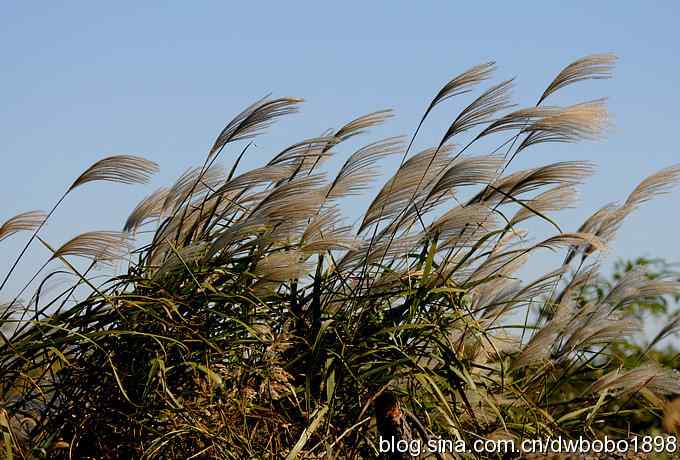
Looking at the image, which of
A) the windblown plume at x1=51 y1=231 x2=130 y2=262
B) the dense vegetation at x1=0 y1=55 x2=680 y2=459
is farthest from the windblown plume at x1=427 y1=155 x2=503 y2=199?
the windblown plume at x1=51 y1=231 x2=130 y2=262

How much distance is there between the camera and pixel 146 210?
3.75 metres

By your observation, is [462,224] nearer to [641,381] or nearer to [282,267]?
[282,267]

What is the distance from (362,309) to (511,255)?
2.10 ft

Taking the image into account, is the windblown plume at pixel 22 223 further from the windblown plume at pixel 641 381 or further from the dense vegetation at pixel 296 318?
the windblown plume at pixel 641 381

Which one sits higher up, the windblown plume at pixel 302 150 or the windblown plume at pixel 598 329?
the windblown plume at pixel 302 150

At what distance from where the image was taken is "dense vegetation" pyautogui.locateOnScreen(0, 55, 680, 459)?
125 inches

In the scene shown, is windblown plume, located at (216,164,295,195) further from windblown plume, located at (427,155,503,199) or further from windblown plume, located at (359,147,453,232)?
windblown plume, located at (427,155,503,199)

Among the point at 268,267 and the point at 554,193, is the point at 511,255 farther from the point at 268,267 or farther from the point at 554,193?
the point at 268,267

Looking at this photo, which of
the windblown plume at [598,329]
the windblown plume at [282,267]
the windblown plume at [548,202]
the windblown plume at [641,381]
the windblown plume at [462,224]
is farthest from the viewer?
the windblown plume at [598,329]

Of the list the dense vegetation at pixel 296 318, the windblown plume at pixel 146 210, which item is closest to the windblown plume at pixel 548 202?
the dense vegetation at pixel 296 318

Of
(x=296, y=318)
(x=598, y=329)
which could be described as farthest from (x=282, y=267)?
(x=598, y=329)

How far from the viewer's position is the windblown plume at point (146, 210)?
3.74 metres

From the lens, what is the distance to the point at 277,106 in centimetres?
339

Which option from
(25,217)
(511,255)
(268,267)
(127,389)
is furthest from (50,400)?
(511,255)
